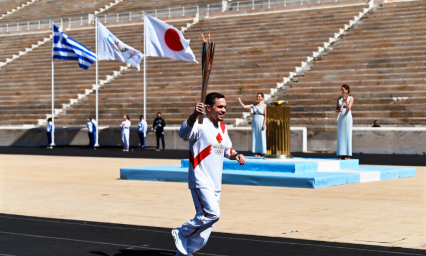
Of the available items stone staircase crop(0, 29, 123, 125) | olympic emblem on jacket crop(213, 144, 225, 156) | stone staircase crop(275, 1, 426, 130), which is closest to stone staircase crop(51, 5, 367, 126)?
stone staircase crop(0, 29, 123, 125)

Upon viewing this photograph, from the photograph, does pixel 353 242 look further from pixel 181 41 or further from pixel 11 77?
pixel 11 77

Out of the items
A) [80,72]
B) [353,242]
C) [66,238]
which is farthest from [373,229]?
[80,72]

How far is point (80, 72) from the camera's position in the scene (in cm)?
3594

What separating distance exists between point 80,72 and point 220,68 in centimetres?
945

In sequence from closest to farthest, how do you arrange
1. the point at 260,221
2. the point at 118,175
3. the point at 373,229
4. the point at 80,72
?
the point at 373,229, the point at 260,221, the point at 118,175, the point at 80,72

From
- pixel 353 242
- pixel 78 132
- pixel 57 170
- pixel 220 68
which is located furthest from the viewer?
pixel 220 68

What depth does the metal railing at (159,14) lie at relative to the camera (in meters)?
37.7

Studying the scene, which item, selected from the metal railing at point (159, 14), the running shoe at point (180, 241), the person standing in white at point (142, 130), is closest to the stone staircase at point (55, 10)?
the metal railing at point (159, 14)

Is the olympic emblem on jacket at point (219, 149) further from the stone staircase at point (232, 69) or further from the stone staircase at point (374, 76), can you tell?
the stone staircase at point (232, 69)

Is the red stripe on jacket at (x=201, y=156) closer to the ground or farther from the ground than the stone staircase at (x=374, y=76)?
closer to the ground

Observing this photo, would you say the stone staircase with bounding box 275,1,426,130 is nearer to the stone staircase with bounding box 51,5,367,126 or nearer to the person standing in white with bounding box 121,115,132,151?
the stone staircase with bounding box 51,5,367,126

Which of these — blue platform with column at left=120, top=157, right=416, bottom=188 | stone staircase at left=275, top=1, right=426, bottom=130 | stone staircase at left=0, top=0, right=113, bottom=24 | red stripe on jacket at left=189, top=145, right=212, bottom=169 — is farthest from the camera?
stone staircase at left=0, top=0, right=113, bottom=24

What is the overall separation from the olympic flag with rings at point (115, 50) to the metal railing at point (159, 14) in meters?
7.25

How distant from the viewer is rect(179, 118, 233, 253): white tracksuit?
18.4 ft
